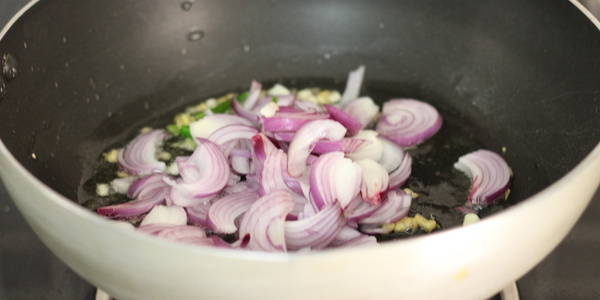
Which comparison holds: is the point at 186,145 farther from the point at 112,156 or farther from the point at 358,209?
the point at 358,209

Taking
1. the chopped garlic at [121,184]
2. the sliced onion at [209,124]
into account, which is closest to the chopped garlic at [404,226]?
the sliced onion at [209,124]

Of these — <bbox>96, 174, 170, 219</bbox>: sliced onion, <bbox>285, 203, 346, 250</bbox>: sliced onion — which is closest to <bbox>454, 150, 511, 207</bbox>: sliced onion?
<bbox>285, 203, 346, 250</bbox>: sliced onion

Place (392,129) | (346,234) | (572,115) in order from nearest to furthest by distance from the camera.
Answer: (346,234), (572,115), (392,129)

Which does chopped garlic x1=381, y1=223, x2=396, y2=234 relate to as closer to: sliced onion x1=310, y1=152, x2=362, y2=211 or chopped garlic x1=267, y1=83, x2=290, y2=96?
sliced onion x1=310, y1=152, x2=362, y2=211

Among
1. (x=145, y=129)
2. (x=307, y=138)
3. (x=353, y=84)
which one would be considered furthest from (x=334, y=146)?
(x=145, y=129)

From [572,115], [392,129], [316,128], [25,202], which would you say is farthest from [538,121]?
[25,202]

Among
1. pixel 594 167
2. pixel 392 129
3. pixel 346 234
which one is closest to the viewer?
pixel 594 167

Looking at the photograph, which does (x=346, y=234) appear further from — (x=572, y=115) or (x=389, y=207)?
(x=572, y=115)
